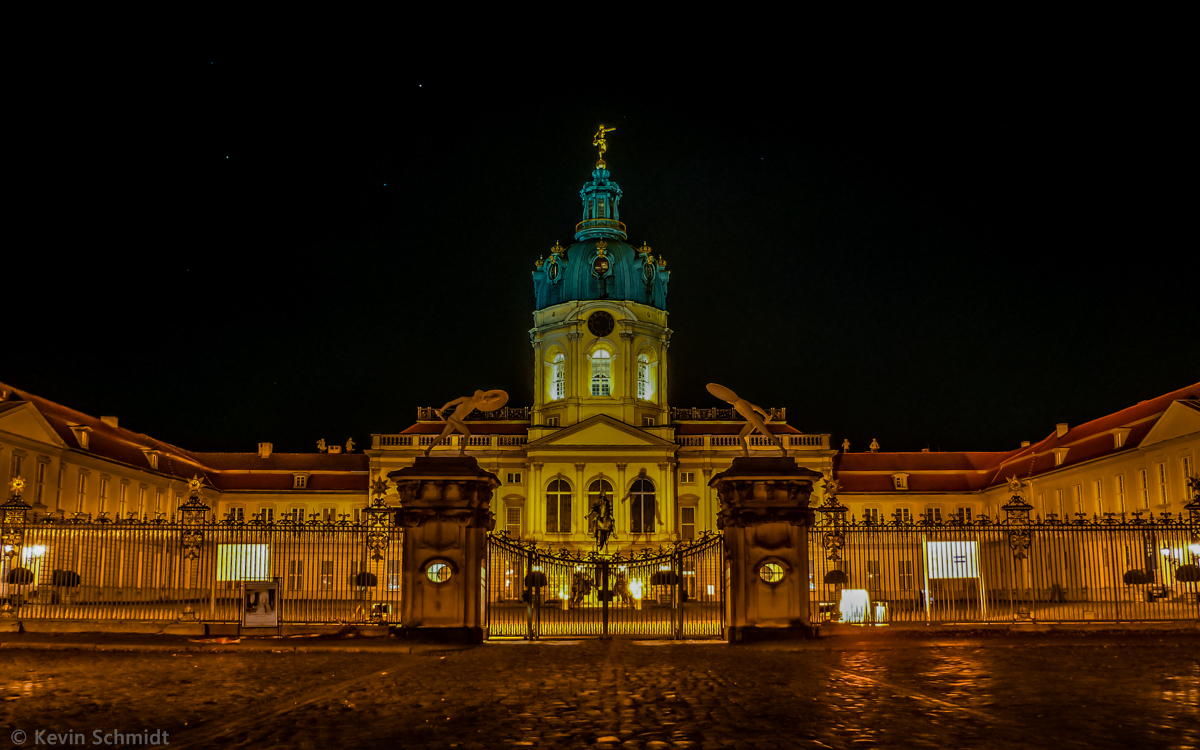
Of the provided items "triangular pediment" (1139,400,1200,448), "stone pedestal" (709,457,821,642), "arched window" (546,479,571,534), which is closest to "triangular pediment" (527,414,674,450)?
"arched window" (546,479,571,534)

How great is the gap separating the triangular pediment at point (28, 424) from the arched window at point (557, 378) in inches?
1254

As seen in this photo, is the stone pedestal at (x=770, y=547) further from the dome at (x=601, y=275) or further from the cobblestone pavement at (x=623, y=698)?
the dome at (x=601, y=275)

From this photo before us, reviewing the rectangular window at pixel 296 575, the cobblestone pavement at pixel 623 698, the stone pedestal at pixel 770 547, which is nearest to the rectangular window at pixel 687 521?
the rectangular window at pixel 296 575

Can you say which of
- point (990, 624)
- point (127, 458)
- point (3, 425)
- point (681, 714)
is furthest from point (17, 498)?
point (127, 458)

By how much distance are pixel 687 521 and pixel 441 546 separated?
5183 centimetres

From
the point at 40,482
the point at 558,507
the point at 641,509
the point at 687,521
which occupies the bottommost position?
the point at 687,521

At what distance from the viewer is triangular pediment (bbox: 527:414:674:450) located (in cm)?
6856

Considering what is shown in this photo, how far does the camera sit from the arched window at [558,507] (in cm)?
6888

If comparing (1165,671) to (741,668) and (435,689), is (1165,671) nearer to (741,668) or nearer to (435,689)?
(741,668)

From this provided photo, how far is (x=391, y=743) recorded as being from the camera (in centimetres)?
947

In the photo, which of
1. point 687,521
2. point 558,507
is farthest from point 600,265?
point 687,521

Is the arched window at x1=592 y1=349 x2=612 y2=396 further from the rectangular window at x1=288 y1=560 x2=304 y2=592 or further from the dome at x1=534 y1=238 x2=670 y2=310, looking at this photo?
the rectangular window at x1=288 y1=560 x2=304 y2=592

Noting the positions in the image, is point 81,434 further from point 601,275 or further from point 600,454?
point 601,275

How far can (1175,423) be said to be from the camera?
46.6 metres
